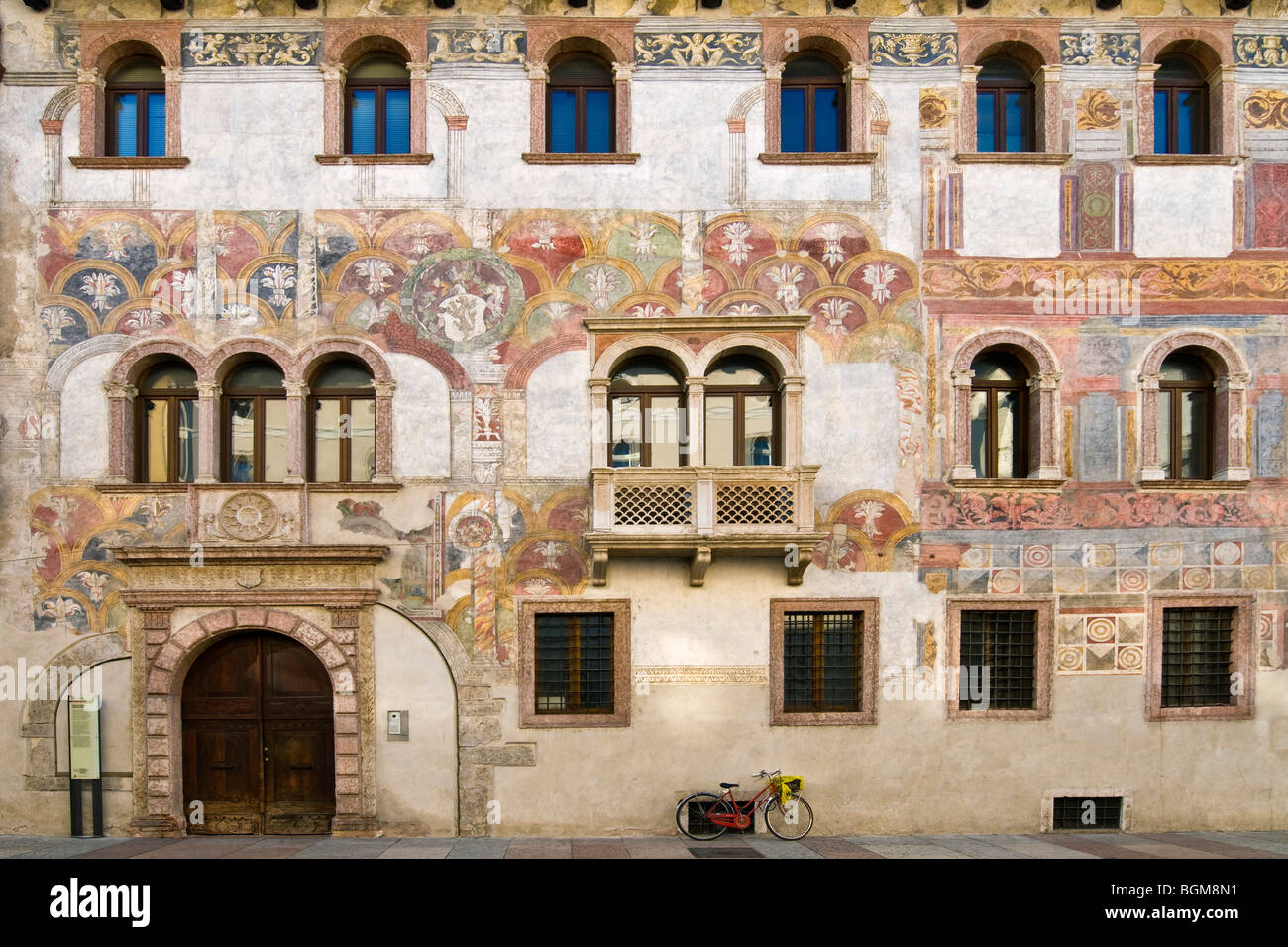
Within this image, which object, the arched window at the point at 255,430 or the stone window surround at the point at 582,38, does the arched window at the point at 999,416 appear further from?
the arched window at the point at 255,430

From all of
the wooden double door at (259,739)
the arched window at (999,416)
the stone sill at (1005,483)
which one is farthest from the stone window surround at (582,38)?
the wooden double door at (259,739)

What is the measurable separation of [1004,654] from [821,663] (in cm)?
257

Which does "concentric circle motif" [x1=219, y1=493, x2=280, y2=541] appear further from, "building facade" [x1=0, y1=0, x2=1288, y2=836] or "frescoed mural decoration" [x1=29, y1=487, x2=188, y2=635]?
"frescoed mural decoration" [x1=29, y1=487, x2=188, y2=635]

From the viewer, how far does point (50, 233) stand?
12672 millimetres

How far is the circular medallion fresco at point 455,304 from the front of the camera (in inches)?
499

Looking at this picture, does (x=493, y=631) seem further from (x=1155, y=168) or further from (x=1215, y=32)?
(x=1215, y=32)

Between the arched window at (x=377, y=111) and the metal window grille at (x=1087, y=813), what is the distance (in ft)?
42.8

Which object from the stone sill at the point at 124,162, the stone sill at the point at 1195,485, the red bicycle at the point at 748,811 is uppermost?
the stone sill at the point at 124,162

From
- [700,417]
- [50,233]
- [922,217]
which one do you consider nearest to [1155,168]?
[922,217]

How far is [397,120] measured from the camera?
13.1 metres

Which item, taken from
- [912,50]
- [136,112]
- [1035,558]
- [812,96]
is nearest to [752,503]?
[1035,558]

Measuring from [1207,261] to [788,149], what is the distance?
609cm

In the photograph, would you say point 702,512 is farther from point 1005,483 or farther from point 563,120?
point 563,120

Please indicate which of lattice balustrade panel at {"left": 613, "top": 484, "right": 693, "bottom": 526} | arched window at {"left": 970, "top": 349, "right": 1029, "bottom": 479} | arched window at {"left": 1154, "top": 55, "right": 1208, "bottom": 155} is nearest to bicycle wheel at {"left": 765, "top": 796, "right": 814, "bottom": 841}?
lattice balustrade panel at {"left": 613, "top": 484, "right": 693, "bottom": 526}
